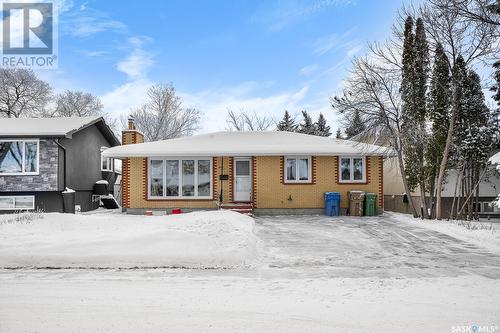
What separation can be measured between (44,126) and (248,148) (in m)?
10.4

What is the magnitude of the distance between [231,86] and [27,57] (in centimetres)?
2397

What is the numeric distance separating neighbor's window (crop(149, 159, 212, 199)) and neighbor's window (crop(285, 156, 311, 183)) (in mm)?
3533

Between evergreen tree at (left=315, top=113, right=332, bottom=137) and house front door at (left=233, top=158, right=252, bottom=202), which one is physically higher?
evergreen tree at (left=315, top=113, right=332, bottom=137)

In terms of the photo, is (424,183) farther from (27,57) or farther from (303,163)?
(27,57)

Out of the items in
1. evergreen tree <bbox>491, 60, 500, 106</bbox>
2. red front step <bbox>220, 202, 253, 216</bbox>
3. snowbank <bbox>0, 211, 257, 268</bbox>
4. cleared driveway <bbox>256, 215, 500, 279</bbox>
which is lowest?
cleared driveway <bbox>256, 215, 500, 279</bbox>

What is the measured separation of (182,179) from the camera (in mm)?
17000

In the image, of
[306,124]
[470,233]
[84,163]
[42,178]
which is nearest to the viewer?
[470,233]

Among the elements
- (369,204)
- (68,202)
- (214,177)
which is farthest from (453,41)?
(68,202)

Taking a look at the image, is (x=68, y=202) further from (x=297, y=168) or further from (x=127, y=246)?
(x=297, y=168)

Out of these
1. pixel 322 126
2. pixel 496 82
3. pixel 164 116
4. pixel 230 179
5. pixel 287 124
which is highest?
pixel 164 116

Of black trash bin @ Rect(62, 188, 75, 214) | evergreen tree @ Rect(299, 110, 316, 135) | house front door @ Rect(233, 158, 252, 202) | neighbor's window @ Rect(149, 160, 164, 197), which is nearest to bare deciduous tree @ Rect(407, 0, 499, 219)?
house front door @ Rect(233, 158, 252, 202)

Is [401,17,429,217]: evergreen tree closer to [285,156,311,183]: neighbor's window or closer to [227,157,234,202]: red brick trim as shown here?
[285,156,311,183]: neighbor's window

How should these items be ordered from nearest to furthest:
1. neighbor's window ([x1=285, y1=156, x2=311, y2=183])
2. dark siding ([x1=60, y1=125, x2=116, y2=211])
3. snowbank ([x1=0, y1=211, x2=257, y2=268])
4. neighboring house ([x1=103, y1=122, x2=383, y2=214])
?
1. snowbank ([x1=0, y1=211, x2=257, y2=268])
2. neighboring house ([x1=103, y1=122, x2=383, y2=214])
3. neighbor's window ([x1=285, y1=156, x2=311, y2=183])
4. dark siding ([x1=60, y1=125, x2=116, y2=211])

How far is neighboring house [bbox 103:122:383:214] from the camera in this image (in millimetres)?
16500
